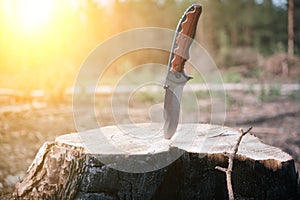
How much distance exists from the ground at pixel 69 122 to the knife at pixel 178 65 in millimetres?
1700

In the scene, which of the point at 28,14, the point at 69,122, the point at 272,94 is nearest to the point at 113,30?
the point at 28,14

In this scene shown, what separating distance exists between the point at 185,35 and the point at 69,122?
452 centimetres

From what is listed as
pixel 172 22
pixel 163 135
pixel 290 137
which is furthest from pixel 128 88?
pixel 172 22

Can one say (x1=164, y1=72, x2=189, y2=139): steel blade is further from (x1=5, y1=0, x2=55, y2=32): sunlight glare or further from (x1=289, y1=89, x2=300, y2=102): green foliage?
(x1=5, y1=0, x2=55, y2=32): sunlight glare

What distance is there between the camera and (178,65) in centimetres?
297

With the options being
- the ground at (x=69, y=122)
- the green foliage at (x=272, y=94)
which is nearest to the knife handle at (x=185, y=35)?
the ground at (x=69, y=122)

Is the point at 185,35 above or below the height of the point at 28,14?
below

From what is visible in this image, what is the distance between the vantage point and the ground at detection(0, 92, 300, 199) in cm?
479

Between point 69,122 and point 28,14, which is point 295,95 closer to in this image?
point 69,122

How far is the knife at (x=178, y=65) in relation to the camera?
9.35 feet

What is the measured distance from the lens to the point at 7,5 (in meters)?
16.4

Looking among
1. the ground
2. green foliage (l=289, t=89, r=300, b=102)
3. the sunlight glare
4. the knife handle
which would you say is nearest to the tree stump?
the knife handle

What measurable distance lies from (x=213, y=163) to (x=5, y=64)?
17664 mm

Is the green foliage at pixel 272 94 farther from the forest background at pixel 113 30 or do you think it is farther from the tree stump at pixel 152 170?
the tree stump at pixel 152 170
